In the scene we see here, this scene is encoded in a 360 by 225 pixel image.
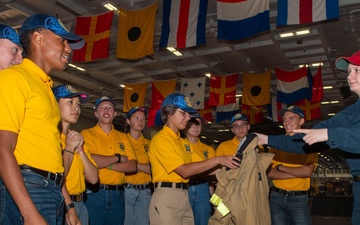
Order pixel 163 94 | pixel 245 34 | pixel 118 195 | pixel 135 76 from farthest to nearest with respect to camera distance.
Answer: pixel 135 76
pixel 163 94
pixel 245 34
pixel 118 195

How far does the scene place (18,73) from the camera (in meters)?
2.03

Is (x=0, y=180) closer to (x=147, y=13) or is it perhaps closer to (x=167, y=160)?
(x=167, y=160)

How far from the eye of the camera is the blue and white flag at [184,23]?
30.2ft

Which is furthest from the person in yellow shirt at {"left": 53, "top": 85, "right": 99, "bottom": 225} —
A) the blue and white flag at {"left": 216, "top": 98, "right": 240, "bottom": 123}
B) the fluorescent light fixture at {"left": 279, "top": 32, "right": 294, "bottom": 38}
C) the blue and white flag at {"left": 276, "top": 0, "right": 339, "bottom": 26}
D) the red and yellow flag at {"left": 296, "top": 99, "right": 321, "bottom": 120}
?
the blue and white flag at {"left": 216, "top": 98, "right": 240, "bottom": 123}

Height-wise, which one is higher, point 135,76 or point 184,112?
point 135,76

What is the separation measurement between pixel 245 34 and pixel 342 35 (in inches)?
258

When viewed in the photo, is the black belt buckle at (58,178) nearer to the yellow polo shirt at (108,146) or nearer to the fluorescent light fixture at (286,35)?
the yellow polo shirt at (108,146)

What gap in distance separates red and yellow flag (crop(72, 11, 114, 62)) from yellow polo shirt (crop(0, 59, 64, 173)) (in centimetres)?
827

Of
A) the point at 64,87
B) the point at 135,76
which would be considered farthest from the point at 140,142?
the point at 135,76

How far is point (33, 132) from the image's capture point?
6.75 ft

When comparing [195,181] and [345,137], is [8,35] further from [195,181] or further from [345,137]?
[195,181]

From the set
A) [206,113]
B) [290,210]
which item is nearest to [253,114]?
[206,113]

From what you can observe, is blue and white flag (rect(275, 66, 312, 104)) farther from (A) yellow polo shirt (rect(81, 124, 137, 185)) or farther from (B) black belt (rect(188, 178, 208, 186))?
(A) yellow polo shirt (rect(81, 124, 137, 185))

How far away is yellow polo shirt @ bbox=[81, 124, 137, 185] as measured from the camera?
4.68 meters
